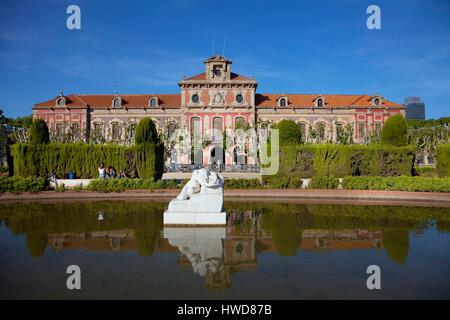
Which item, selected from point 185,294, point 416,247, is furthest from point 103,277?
point 416,247

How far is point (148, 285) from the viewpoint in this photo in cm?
484

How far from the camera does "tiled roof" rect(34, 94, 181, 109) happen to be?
1886 inches

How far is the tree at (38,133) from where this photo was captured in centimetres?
2097

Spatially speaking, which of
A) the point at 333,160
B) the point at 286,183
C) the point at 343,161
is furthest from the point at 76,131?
the point at 343,161

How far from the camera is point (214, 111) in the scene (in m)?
45.6

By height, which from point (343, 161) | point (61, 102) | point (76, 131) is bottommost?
point (343, 161)

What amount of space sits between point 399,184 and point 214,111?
1241 inches

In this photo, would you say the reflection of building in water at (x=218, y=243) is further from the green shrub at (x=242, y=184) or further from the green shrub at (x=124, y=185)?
the green shrub at (x=124, y=185)

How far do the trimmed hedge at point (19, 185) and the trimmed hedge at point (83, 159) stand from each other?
3.75 m

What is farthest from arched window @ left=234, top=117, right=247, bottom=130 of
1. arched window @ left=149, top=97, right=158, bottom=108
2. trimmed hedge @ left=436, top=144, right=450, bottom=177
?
trimmed hedge @ left=436, top=144, right=450, bottom=177

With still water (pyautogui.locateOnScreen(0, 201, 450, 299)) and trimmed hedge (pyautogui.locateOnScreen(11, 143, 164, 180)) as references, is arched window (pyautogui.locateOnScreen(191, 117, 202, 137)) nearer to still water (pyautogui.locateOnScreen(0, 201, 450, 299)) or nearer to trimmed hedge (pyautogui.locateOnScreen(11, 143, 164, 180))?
trimmed hedge (pyautogui.locateOnScreen(11, 143, 164, 180))

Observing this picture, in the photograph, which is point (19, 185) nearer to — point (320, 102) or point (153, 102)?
point (153, 102)

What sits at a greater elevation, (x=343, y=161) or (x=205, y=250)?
(x=343, y=161)
